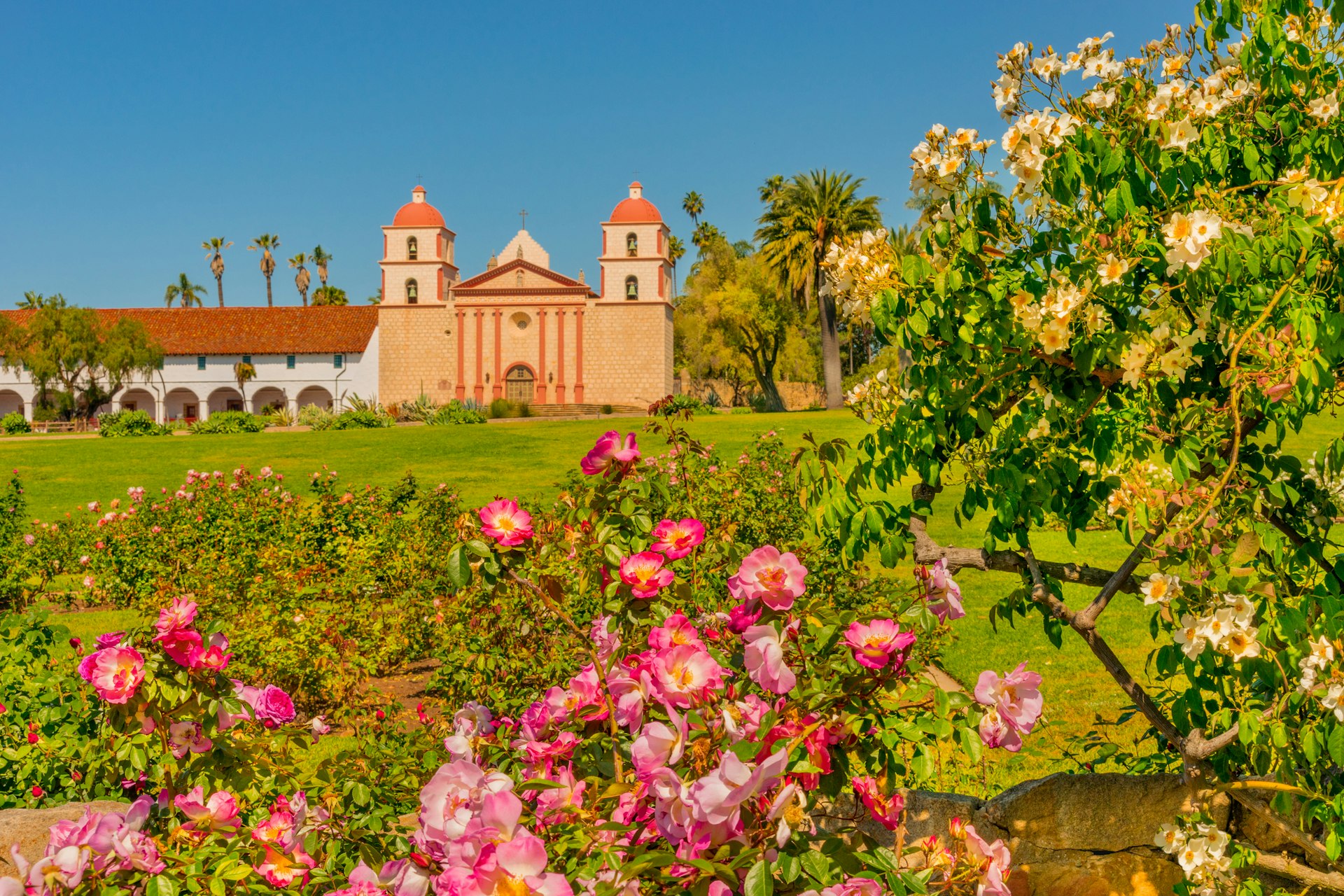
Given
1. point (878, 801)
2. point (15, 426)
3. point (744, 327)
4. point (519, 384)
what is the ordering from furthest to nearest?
point (519, 384), point (744, 327), point (15, 426), point (878, 801)

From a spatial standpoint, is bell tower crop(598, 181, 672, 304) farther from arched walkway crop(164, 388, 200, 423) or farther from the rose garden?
the rose garden

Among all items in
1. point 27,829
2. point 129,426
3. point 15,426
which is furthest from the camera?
point 15,426

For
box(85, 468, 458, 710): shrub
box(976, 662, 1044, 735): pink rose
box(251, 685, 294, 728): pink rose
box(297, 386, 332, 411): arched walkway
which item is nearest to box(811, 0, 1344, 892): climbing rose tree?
box(976, 662, 1044, 735): pink rose

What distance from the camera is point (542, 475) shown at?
22734 millimetres

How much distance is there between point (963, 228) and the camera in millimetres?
2734

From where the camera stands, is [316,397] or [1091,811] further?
[316,397]

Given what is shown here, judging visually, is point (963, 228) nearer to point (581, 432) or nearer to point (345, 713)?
point (345, 713)

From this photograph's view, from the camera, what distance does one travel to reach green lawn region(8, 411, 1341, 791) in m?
7.31

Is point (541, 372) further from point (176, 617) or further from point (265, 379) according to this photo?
point (176, 617)

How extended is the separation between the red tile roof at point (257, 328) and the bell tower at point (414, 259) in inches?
92.0

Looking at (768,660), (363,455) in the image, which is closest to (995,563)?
(768,660)

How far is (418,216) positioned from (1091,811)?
5825 cm

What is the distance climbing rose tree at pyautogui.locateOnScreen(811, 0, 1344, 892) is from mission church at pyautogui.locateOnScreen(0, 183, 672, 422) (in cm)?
5188

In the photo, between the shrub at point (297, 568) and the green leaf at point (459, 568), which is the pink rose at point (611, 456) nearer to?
the green leaf at point (459, 568)
